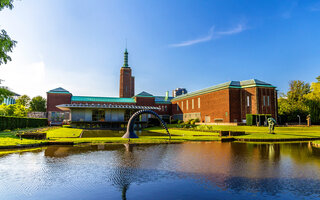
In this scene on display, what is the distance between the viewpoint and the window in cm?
4372

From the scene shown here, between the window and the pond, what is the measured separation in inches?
1296

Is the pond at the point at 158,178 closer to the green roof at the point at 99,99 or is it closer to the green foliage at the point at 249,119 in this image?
the green foliage at the point at 249,119

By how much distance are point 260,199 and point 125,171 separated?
5117mm

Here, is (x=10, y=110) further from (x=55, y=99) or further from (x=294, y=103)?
(x=294, y=103)

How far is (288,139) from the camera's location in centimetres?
2194

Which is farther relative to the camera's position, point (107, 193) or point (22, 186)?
point (22, 186)

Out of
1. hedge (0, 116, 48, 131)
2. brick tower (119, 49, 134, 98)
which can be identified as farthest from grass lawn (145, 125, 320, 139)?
brick tower (119, 49, 134, 98)

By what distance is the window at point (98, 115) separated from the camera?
43.7 meters

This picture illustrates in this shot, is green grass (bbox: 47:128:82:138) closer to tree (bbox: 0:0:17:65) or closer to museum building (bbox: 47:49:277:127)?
museum building (bbox: 47:49:277:127)

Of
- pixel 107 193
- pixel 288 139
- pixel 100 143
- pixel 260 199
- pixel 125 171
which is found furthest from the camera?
pixel 288 139

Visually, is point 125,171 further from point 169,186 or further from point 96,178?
point 169,186

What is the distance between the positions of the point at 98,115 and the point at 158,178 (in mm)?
38047

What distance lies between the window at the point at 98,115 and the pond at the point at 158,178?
32906 millimetres

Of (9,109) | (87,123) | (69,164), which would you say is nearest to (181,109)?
(87,123)
